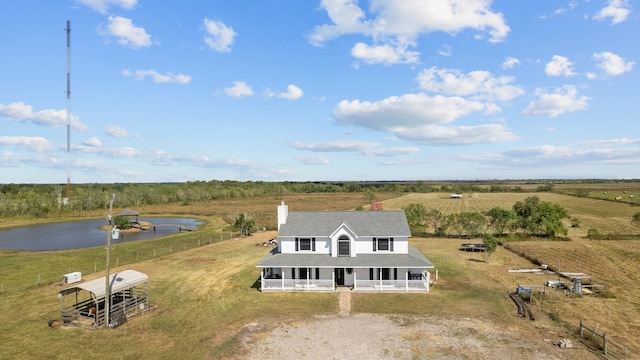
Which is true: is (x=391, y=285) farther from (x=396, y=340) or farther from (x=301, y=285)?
(x=396, y=340)

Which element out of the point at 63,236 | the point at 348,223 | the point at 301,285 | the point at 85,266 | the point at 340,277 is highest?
the point at 348,223

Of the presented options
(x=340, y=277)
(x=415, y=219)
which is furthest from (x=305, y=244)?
(x=415, y=219)

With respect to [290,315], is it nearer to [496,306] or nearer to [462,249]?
[496,306]

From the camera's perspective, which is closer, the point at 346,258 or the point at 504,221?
the point at 346,258

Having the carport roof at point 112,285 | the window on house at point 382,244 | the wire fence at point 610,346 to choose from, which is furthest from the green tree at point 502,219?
the carport roof at point 112,285

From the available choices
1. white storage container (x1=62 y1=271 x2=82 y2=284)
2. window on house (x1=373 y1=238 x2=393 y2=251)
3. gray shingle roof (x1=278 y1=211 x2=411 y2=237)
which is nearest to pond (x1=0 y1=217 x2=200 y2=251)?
white storage container (x1=62 y1=271 x2=82 y2=284)

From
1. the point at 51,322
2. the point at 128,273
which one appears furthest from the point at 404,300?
the point at 51,322

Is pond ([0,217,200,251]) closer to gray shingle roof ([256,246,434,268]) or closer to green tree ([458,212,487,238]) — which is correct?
gray shingle roof ([256,246,434,268])
